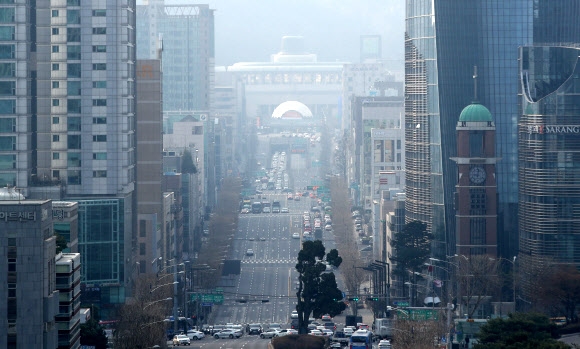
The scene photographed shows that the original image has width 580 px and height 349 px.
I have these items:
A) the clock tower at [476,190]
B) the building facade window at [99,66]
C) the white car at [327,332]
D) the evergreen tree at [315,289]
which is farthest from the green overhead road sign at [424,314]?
the building facade window at [99,66]

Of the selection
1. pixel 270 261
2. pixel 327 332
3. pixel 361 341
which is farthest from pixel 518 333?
pixel 270 261

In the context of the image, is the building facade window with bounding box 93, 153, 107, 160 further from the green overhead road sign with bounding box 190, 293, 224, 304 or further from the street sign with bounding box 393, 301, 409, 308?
the street sign with bounding box 393, 301, 409, 308

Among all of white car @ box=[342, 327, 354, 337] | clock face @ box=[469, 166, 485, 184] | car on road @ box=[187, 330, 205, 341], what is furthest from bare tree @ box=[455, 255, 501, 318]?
Answer: car on road @ box=[187, 330, 205, 341]

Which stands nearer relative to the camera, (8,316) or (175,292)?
(8,316)

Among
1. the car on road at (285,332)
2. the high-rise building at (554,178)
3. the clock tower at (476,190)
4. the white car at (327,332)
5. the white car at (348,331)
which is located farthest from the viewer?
the clock tower at (476,190)

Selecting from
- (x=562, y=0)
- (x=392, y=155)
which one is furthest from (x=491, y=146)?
(x=392, y=155)

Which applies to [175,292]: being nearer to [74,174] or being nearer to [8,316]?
[74,174]

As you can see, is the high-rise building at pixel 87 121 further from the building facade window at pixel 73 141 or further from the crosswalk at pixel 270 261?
the crosswalk at pixel 270 261
